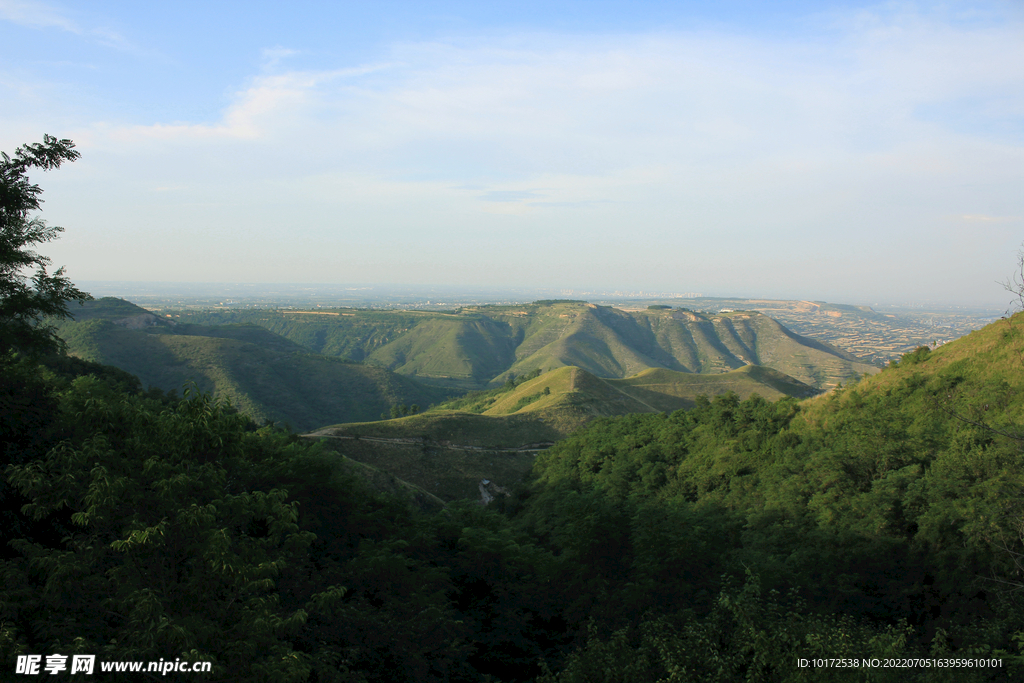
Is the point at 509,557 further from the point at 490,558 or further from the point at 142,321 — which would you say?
the point at 142,321

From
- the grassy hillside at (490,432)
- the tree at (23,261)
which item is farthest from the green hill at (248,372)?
the tree at (23,261)

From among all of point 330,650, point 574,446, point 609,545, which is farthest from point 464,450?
point 330,650

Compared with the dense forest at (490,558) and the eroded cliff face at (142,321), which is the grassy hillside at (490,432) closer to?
the dense forest at (490,558)

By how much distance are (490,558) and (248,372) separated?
5017 inches

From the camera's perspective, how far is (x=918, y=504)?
23.9 meters

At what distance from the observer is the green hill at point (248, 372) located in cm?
12306

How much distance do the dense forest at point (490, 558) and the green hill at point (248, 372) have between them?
338 ft

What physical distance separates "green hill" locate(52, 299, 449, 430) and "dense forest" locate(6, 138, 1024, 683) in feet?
338

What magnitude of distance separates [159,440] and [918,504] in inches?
1165

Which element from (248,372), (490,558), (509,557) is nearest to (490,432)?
(490,558)

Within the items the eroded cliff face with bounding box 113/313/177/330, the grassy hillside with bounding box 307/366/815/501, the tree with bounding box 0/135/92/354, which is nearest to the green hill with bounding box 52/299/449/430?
the eroded cliff face with bounding box 113/313/177/330

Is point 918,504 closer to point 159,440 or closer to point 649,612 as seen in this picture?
point 649,612

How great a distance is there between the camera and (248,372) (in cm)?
13275

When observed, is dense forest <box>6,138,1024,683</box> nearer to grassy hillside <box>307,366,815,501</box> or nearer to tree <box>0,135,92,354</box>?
tree <box>0,135,92,354</box>
